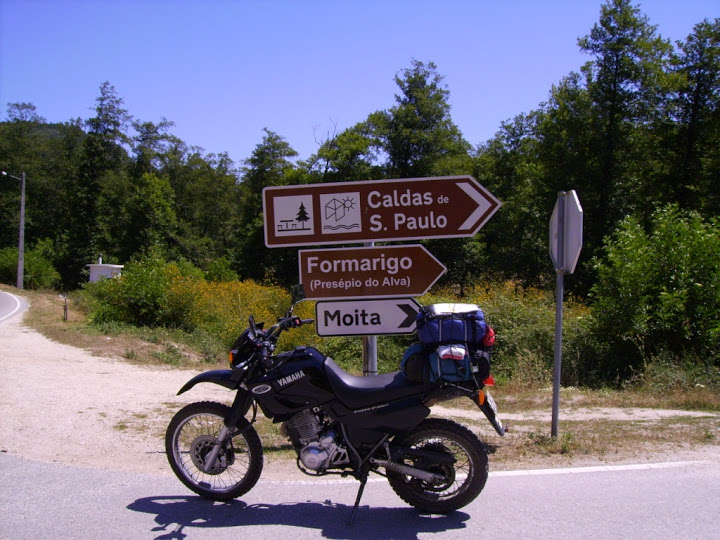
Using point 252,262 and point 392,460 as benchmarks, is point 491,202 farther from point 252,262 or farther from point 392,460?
point 252,262

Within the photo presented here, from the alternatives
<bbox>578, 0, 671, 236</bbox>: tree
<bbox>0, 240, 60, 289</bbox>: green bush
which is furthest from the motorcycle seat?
<bbox>0, 240, 60, 289</bbox>: green bush

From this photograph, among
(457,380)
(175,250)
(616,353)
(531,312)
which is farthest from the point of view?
(175,250)

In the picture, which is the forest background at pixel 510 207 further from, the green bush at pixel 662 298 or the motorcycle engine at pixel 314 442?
the motorcycle engine at pixel 314 442

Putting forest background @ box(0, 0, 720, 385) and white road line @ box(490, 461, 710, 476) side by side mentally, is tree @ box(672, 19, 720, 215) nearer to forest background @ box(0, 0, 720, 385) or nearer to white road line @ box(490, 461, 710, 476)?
forest background @ box(0, 0, 720, 385)

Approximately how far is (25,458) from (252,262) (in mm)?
41743

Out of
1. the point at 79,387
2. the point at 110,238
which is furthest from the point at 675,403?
the point at 110,238

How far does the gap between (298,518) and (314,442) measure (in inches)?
21.3

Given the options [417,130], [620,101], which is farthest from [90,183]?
[620,101]

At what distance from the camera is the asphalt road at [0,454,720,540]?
3.81 metres

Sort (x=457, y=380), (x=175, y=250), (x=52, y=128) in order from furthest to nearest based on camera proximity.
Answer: (x=52, y=128), (x=175, y=250), (x=457, y=380)

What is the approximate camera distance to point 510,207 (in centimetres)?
3759

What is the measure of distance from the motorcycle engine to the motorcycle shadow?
0.39 m

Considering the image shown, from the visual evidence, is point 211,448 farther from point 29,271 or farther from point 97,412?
point 29,271

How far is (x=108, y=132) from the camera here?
181ft
